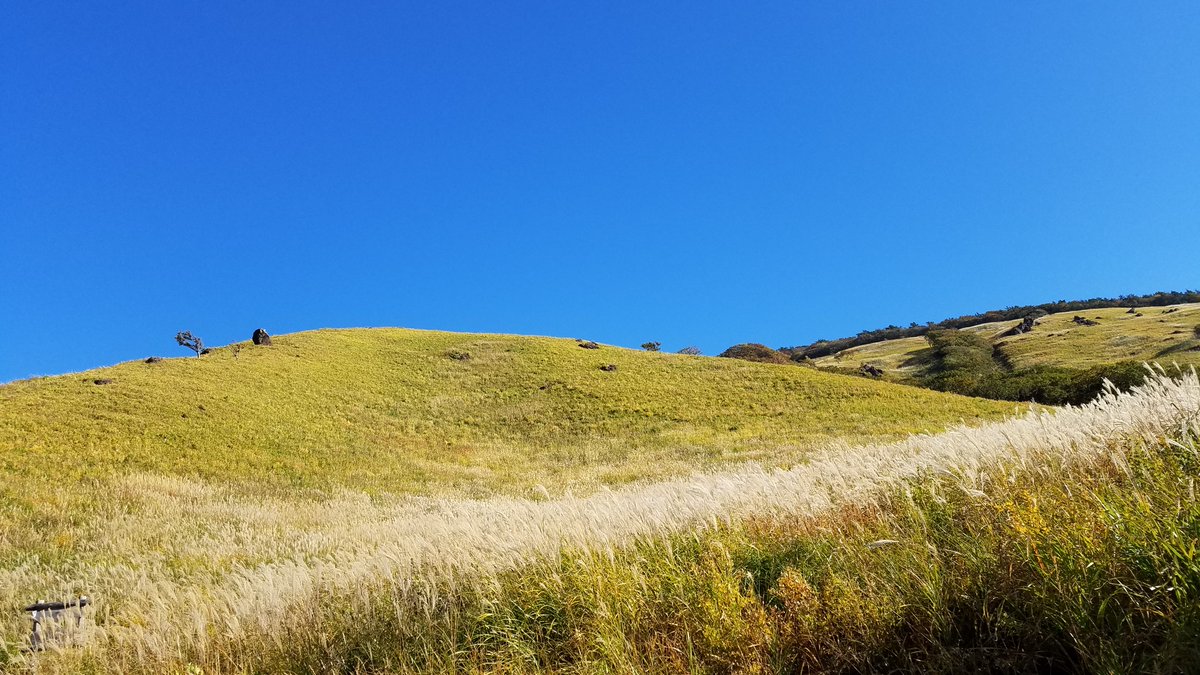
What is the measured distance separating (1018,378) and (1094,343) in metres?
37.1

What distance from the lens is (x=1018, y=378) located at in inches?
2431

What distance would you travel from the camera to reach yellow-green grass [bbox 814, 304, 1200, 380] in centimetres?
7412

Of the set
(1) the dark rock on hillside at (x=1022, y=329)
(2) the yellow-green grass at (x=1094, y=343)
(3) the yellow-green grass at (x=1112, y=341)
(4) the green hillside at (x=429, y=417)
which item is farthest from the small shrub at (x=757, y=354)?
(1) the dark rock on hillside at (x=1022, y=329)

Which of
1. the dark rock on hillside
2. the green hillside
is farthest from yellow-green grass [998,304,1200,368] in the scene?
the green hillside

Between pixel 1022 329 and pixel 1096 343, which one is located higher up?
pixel 1022 329

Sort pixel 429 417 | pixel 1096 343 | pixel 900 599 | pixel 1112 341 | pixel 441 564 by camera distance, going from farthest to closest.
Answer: pixel 1096 343
pixel 1112 341
pixel 429 417
pixel 441 564
pixel 900 599

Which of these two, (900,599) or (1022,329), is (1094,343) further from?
(900,599)

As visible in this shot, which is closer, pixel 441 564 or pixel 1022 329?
pixel 441 564

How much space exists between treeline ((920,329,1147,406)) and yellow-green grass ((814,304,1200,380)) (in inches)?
136

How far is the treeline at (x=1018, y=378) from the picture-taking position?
44594mm

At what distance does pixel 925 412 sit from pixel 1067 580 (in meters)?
40.4

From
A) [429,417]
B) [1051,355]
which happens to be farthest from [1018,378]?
[429,417]

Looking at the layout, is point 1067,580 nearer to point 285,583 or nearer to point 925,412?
point 285,583

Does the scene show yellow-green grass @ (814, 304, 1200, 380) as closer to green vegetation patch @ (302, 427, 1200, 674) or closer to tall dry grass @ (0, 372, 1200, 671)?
tall dry grass @ (0, 372, 1200, 671)
